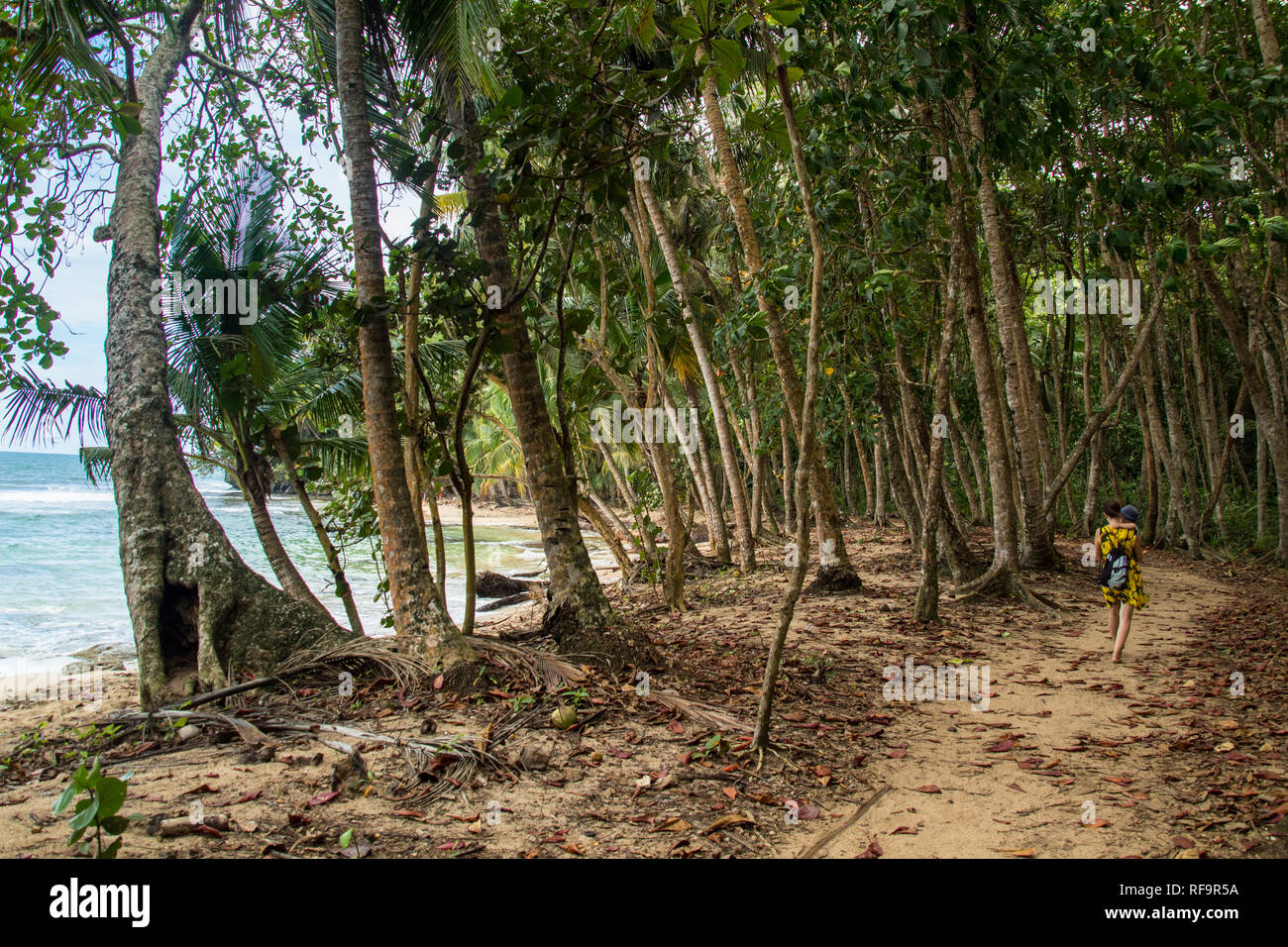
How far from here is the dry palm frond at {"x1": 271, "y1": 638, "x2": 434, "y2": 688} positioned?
5.33 m

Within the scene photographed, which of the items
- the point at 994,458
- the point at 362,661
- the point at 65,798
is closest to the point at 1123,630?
the point at 994,458

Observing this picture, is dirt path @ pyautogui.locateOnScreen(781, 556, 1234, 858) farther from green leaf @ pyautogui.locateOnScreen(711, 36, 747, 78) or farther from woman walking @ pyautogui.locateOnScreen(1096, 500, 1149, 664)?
green leaf @ pyautogui.locateOnScreen(711, 36, 747, 78)

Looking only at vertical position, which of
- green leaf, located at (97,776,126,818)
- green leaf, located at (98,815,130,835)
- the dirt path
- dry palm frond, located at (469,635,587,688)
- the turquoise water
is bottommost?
the turquoise water

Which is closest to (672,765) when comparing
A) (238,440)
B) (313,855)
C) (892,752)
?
(892,752)

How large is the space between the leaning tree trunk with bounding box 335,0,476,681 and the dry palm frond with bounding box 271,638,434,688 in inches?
4.1

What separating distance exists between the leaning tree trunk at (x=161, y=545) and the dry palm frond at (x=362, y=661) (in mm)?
299

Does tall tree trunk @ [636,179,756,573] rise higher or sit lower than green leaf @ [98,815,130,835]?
higher

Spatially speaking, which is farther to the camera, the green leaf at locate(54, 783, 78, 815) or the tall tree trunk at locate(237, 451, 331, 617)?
the tall tree trunk at locate(237, 451, 331, 617)

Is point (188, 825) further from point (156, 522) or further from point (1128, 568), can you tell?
point (1128, 568)

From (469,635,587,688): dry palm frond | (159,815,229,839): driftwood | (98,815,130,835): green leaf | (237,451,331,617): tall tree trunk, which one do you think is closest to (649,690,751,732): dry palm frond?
(469,635,587,688): dry palm frond

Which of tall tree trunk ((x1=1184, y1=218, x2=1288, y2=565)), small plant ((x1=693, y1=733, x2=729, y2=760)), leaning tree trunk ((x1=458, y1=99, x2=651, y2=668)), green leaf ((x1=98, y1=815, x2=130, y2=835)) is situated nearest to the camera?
green leaf ((x1=98, y1=815, x2=130, y2=835))

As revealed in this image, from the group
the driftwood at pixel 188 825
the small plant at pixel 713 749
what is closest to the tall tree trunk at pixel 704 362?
the small plant at pixel 713 749

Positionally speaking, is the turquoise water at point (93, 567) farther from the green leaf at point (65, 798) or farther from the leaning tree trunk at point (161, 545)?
the green leaf at point (65, 798)

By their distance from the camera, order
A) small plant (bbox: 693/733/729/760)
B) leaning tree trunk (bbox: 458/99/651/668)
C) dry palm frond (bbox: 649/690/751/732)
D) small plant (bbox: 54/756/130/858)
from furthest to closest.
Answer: leaning tree trunk (bbox: 458/99/651/668), dry palm frond (bbox: 649/690/751/732), small plant (bbox: 693/733/729/760), small plant (bbox: 54/756/130/858)
